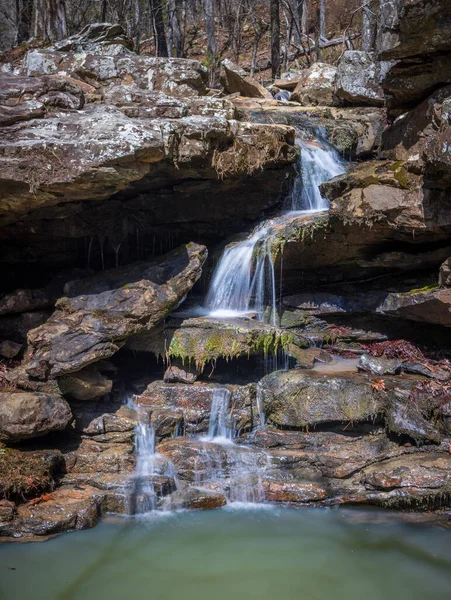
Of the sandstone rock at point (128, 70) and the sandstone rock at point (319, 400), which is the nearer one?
the sandstone rock at point (319, 400)

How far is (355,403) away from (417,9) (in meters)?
5.80

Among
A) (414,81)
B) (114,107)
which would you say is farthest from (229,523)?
(414,81)

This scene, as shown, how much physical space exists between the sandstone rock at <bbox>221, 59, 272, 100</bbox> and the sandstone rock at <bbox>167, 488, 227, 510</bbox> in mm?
11966

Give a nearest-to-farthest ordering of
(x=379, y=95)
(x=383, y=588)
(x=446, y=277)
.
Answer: (x=383, y=588), (x=446, y=277), (x=379, y=95)

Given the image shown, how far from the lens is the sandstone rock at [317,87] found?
14016 millimetres

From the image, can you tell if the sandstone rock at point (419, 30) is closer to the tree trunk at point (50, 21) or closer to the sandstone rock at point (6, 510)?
the sandstone rock at point (6, 510)

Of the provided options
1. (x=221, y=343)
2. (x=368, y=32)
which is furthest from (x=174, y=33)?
(x=221, y=343)

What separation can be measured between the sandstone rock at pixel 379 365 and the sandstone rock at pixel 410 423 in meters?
0.79

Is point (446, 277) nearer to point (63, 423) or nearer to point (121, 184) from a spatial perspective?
point (121, 184)

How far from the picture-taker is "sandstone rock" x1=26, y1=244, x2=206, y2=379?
726 centimetres

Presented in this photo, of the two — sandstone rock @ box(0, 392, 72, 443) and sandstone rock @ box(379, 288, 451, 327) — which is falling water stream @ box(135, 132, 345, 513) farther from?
sandstone rock @ box(379, 288, 451, 327)

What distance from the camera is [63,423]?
6.86m

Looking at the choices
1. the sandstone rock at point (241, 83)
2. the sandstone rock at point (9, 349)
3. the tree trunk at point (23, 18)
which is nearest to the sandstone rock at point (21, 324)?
the sandstone rock at point (9, 349)

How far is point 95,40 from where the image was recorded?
40.4 feet
